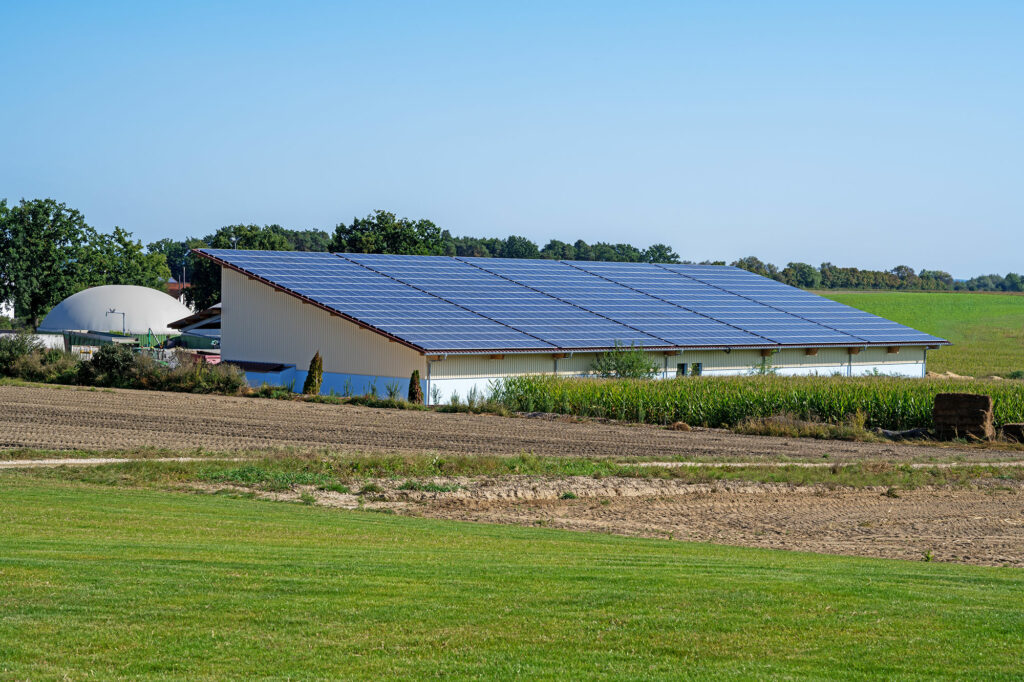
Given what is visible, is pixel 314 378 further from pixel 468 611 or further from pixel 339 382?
pixel 468 611

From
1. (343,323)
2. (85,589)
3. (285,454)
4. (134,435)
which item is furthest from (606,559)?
(343,323)

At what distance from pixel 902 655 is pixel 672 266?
6573cm

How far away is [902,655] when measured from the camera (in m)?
8.33

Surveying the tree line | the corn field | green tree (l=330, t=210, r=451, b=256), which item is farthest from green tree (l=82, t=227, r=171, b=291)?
the corn field

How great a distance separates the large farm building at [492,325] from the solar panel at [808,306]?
0.65 feet

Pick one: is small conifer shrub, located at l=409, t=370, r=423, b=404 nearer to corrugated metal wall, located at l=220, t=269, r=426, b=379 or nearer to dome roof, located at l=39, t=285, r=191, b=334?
corrugated metal wall, located at l=220, t=269, r=426, b=379

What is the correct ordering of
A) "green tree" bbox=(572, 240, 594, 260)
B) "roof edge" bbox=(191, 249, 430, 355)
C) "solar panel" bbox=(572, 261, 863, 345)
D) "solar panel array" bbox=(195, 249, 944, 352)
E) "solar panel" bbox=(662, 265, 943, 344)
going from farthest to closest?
"green tree" bbox=(572, 240, 594, 260), "solar panel" bbox=(662, 265, 943, 344), "solar panel" bbox=(572, 261, 863, 345), "solar panel array" bbox=(195, 249, 944, 352), "roof edge" bbox=(191, 249, 430, 355)

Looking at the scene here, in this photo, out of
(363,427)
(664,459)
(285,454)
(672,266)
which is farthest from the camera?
(672,266)

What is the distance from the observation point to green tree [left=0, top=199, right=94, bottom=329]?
86.6m

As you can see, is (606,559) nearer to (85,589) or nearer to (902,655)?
(902,655)

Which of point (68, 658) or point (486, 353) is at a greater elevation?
point (486, 353)

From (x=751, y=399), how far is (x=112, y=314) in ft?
169

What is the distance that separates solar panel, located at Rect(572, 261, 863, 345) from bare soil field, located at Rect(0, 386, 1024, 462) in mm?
21860

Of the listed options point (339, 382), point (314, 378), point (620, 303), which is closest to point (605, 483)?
point (314, 378)
